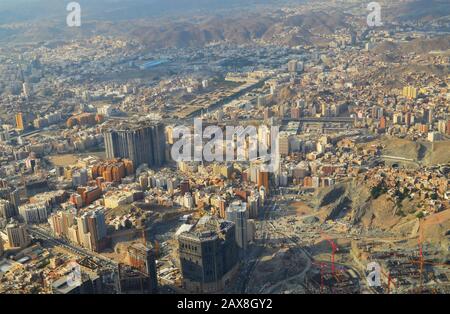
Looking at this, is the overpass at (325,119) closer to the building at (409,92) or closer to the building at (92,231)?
the building at (409,92)

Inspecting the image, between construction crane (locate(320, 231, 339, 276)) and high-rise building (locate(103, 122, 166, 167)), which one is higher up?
high-rise building (locate(103, 122, 166, 167))

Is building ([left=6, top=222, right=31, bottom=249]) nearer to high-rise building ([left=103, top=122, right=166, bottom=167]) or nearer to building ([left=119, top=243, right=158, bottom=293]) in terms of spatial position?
building ([left=119, top=243, right=158, bottom=293])

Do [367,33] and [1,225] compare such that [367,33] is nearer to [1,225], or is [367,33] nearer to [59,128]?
[59,128]

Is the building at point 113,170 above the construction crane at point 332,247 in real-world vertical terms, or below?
above

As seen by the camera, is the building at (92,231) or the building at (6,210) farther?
the building at (6,210)

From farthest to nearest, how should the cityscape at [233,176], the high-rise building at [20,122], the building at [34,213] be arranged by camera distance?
1. the high-rise building at [20,122]
2. the building at [34,213]
3. the cityscape at [233,176]

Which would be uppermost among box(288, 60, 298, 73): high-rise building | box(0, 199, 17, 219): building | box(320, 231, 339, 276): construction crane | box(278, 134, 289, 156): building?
box(288, 60, 298, 73): high-rise building

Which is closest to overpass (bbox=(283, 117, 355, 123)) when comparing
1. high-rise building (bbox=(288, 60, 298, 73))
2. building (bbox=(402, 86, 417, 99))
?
building (bbox=(402, 86, 417, 99))

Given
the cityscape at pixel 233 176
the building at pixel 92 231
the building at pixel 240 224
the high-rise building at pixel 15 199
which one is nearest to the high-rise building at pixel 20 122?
the cityscape at pixel 233 176
